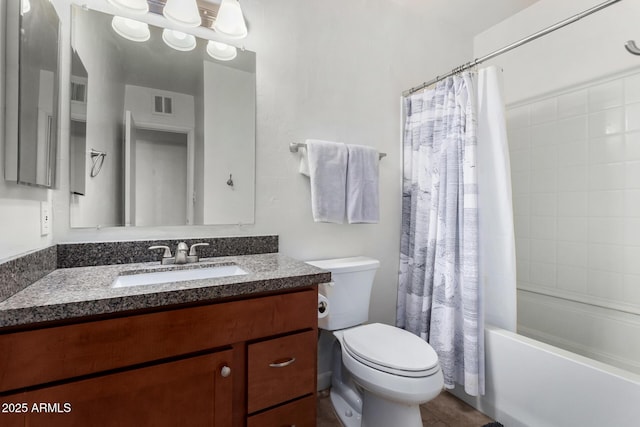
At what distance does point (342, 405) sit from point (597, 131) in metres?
2.16

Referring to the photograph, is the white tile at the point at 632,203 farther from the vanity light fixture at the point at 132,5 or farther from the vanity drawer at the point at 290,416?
the vanity light fixture at the point at 132,5

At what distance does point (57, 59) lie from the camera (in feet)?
3.72

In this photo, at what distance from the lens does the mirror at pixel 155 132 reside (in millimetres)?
1239

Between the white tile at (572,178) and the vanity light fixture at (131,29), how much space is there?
2.48 metres

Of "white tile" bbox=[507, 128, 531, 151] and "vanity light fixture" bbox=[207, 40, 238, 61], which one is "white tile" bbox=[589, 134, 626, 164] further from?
"vanity light fixture" bbox=[207, 40, 238, 61]

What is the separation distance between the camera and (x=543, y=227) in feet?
6.66

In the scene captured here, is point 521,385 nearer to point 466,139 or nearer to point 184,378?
point 466,139

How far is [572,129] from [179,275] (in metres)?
2.40

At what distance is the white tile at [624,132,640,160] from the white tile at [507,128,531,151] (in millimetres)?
501

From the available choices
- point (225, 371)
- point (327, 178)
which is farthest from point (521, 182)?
point (225, 371)

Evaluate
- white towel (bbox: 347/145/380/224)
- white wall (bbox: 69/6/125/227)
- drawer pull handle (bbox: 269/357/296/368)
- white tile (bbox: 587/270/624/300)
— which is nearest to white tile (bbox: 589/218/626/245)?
white tile (bbox: 587/270/624/300)

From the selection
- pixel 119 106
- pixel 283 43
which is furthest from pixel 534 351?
pixel 119 106

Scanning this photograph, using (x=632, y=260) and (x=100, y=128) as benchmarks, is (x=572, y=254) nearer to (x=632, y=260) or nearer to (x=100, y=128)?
(x=632, y=260)

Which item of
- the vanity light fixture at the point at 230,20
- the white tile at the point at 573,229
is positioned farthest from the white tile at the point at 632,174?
the vanity light fixture at the point at 230,20
